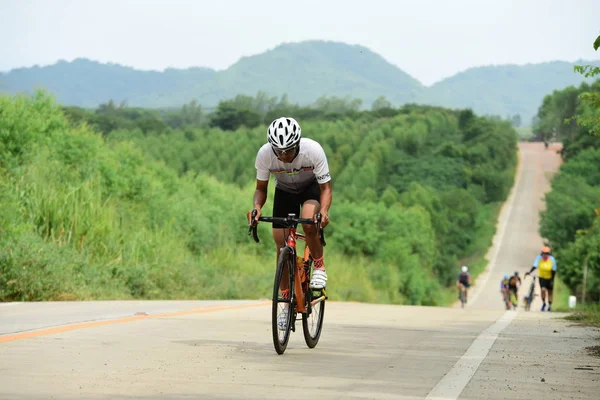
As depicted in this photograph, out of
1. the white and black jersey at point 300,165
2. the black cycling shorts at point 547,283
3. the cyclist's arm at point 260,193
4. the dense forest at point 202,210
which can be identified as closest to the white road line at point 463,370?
the white and black jersey at point 300,165

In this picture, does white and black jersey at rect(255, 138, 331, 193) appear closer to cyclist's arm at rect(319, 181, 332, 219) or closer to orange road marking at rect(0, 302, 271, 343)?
cyclist's arm at rect(319, 181, 332, 219)

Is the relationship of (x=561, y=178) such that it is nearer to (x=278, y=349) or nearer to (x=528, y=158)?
(x=528, y=158)

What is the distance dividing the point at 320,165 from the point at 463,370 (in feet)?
7.53

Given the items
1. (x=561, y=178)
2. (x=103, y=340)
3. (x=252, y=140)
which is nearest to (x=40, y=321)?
(x=103, y=340)

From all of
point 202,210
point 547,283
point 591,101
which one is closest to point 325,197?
point 591,101

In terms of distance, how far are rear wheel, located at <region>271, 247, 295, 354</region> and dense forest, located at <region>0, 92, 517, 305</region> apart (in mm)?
9368

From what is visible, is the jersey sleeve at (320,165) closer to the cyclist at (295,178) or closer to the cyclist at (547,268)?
the cyclist at (295,178)

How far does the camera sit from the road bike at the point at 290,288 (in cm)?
976

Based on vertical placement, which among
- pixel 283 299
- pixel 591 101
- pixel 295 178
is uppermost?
pixel 591 101

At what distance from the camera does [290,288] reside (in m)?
10.1

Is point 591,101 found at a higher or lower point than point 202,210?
higher

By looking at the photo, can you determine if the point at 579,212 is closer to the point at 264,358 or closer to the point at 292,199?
the point at 292,199

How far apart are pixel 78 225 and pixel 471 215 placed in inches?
3941

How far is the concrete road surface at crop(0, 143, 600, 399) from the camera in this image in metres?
7.57
